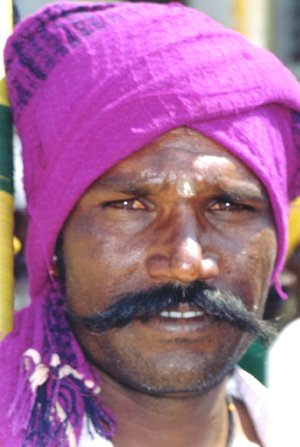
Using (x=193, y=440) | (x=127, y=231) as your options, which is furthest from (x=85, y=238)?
(x=193, y=440)

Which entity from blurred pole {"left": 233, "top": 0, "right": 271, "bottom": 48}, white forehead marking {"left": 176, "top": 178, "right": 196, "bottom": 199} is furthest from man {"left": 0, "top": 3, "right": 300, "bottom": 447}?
blurred pole {"left": 233, "top": 0, "right": 271, "bottom": 48}

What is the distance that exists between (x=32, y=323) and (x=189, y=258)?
16.9 inches

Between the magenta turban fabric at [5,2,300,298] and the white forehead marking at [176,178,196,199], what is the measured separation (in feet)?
0.36

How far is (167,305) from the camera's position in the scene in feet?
6.21

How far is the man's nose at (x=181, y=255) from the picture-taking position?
188 centimetres

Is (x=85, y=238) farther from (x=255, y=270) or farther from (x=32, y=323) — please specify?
(x=255, y=270)

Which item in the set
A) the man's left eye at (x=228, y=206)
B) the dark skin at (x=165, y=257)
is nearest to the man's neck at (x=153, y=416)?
the dark skin at (x=165, y=257)

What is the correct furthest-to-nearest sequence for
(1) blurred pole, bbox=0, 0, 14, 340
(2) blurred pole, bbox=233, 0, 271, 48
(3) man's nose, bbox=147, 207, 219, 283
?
(2) blurred pole, bbox=233, 0, 271, 48
(1) blurred pole, bbox=0, 0, 14, 340
(3) man's nose, bbox=147, 207, 219, 283

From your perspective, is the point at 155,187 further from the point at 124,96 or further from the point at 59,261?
the point at 59,261

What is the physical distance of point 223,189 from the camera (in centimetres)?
199

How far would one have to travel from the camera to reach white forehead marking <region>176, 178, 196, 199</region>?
195 centimetres

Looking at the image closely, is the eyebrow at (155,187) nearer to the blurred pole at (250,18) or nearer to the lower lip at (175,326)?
the lower lip at (175,326)

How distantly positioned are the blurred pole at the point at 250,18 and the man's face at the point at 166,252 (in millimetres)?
2254

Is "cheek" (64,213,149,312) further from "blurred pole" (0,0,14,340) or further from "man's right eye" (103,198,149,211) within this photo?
"blurred pole" (0,0,14,340)
